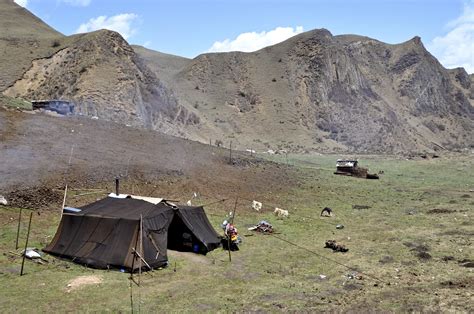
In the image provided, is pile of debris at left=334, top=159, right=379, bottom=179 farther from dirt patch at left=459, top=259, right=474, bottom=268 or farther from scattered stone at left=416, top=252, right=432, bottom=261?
dirt patch at left=459, top=259, right=474, bottom=268

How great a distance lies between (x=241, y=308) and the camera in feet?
44.0

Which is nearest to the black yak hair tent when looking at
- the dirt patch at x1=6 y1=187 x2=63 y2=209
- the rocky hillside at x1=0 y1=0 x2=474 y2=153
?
the dirt patch at x1=6 y1=187 x2=63 y2=209

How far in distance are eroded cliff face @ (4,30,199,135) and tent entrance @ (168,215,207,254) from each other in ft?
122

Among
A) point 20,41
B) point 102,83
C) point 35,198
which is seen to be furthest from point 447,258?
point 20,41

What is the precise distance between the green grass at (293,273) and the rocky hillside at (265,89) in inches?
1415

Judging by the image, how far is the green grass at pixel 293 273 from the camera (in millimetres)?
13641

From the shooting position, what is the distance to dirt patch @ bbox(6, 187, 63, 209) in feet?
74.0

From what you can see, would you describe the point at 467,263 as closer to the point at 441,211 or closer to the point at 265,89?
the point at 441,211

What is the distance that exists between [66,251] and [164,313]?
6206mm

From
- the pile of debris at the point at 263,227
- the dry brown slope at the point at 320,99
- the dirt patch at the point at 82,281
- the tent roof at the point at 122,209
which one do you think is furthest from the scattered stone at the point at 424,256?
the dry brown slope at the point at 320,99

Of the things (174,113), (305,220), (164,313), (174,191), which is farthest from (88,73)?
(164,313)

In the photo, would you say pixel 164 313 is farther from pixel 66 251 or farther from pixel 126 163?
pixel 126 163

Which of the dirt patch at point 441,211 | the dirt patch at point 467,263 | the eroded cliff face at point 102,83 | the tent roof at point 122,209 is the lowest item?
the dirt patch at point 467,263

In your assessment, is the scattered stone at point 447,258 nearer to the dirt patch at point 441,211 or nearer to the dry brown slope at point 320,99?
the dirt patch at point 441,211
